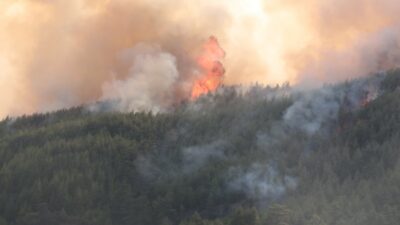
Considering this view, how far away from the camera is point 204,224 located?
646 ft

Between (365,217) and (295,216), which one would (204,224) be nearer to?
(295,216)

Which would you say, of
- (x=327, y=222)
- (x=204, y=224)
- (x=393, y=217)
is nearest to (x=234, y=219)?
(x=204, y=224)

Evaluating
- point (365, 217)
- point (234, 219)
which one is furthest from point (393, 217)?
point (234, 219)

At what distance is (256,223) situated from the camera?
185750mm

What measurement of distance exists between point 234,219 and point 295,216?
40.8ft

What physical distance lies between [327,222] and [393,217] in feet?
44.1

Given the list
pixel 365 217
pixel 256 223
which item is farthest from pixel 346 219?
pixel 256 223

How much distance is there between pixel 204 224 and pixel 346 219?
2945cm

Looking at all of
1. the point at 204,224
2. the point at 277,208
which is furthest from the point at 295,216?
the point at 204,224

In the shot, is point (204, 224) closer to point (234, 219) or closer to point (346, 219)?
point (234, 219)

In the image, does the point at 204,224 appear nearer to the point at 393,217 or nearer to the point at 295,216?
the point at 295,216

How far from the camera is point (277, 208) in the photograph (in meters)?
199

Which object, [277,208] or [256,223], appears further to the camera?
[277,208]

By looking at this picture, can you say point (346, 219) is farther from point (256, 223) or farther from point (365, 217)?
point (256, 223)
